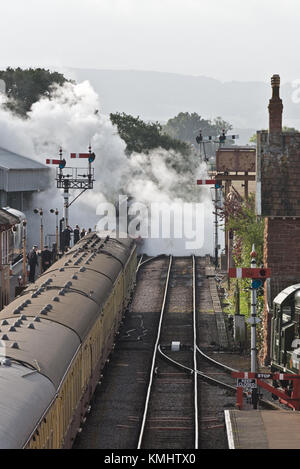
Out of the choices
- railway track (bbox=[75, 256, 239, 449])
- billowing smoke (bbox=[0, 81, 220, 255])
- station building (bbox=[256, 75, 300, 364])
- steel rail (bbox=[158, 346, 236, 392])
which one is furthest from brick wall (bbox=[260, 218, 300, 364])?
billowing smoke (bbox=[0, 81, 220, 255])

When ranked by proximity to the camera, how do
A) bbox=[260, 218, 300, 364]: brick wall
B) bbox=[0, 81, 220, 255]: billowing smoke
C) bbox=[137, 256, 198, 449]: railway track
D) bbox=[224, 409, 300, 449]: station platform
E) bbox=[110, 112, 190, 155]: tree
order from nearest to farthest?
bbox=[224, 409, 300, 449]: station platform
bbox=[137, 256, 198, 449]: railway track
bbox=[260, 218, 300, 364]: brick wall
bbox=[0, 81, 220, 255]: billowing smoke
bbox=[110, 112, 190, 155]: tree

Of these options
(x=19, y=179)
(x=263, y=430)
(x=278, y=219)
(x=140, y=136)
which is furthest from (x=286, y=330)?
(x=140, y=136)

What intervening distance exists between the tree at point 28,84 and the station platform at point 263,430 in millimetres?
61738

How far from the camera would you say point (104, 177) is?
193 feet

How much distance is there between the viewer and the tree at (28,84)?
73019mm

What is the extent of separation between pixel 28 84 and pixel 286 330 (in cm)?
5910

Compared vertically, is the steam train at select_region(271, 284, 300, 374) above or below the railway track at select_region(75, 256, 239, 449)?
above

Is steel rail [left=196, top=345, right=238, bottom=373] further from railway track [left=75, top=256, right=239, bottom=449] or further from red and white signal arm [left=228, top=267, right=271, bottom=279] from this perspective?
red and white signal arm [left=228, top=267, right=271, bottom=279]

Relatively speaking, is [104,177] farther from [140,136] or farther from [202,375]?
[202,375]

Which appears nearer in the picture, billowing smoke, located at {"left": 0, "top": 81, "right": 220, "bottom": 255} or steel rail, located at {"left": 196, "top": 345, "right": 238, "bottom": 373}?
steel rail, located at {"left": 196, "top": 345, "right": 238, "bottom": 373}

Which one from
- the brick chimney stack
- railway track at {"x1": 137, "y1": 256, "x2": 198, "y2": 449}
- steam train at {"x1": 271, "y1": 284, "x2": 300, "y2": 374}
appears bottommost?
Answer: railway track at {"x1": 137, "y1": 256, "x2": 198, "y2": 449}

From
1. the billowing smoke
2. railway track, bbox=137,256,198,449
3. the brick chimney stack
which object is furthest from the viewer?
the billowing smoke

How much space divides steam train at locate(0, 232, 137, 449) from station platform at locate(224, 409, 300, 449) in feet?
8.59

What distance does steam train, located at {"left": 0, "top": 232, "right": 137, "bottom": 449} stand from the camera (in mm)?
10969
